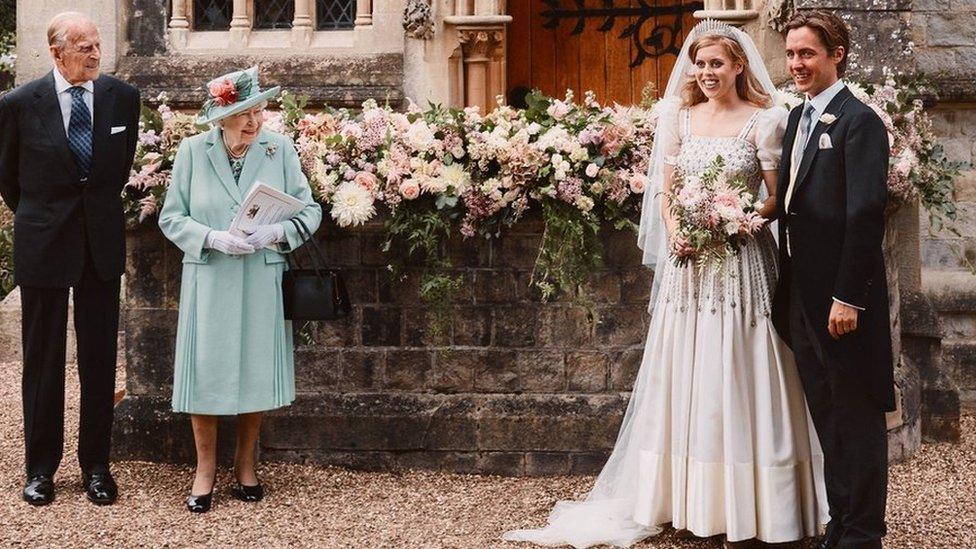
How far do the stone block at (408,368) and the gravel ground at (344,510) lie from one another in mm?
477

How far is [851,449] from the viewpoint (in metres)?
4.43

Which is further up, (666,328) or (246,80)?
(246,80)

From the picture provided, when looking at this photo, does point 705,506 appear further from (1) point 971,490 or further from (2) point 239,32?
(2) point 239,32

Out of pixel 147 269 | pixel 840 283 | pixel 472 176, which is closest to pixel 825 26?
pixel 840 283

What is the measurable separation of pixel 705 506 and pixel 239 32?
21.4ft

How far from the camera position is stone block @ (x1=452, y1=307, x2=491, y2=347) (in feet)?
20.7

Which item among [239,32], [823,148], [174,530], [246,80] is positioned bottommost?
[174,530]

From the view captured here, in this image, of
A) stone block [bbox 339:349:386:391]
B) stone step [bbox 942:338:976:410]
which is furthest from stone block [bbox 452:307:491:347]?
stone step [bbox 942:338:976:410]

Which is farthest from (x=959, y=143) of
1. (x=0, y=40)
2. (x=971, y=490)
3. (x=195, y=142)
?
(x=0, y=40)

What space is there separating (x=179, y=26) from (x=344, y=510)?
5.61 metres

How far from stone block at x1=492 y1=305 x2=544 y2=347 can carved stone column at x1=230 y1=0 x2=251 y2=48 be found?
4586mm

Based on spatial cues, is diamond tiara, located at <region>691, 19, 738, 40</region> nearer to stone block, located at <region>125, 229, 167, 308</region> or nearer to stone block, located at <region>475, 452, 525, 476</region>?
stone block, located at <region>475, 452, 525, 476</region>

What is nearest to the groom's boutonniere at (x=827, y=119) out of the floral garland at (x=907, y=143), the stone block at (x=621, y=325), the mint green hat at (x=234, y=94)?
the floral garland at (x=907, y=143)

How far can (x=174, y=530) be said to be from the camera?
5.22m
